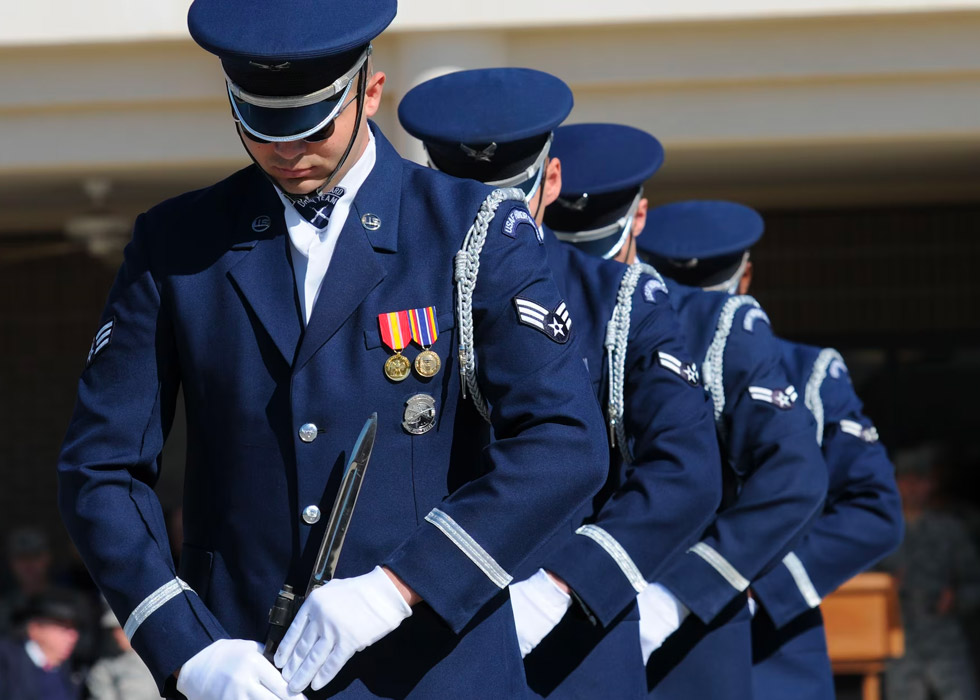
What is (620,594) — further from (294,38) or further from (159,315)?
(294,38)

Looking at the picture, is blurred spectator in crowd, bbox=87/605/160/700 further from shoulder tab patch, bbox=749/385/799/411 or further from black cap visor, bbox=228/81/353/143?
black cap visor, bbox=228/81/353/143

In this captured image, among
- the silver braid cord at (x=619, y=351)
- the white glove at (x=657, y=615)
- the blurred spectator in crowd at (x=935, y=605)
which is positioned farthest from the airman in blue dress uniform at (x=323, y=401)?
the blurred spectator in crowd at (x=935, y=605)

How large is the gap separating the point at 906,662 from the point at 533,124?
15.5 feet

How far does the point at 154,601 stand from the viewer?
1902mm

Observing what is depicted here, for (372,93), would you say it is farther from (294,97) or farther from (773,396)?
(773,396)

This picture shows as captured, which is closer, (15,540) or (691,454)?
(691,454)

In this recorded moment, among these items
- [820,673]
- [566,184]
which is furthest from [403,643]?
[820,673]

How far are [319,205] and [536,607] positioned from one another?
0.78 m

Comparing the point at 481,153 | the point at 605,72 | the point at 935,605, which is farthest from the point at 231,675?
the point at 935,605

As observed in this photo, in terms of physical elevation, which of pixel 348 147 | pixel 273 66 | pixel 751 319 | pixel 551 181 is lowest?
pixel 751 319

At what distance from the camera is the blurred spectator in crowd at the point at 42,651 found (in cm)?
557

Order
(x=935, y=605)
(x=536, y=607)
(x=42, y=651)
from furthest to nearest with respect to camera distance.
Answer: (x=935, y=605), (x=42, y=651), (x=536, y=607)

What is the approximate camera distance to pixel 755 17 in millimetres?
4992

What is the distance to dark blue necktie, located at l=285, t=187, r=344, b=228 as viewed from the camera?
1.97 m
